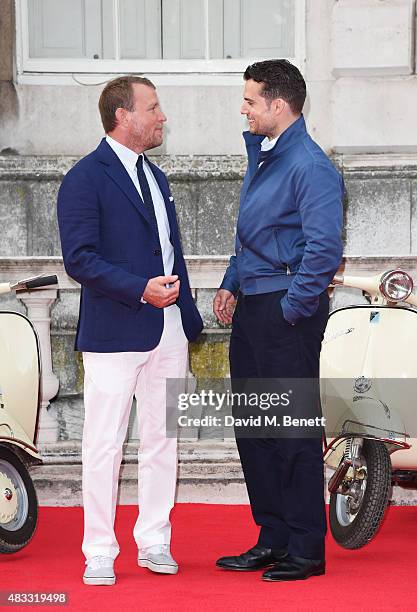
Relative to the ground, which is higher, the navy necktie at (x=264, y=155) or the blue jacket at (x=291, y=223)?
the navy necktie at (x=264, y=155)

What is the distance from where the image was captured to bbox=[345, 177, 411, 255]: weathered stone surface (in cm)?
734

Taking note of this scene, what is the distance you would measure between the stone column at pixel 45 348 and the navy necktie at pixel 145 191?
5.13 feet

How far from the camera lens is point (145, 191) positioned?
4.45 metres

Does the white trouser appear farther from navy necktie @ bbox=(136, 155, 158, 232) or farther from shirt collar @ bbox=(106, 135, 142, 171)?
shirt collar @ bbox=(106, 135, 142, 171)

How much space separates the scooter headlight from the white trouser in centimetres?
78

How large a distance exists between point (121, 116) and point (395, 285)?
1177 millimetres

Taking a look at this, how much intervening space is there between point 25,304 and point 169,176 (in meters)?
1.71

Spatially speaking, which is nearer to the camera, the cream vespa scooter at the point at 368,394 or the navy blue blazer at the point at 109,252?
the navy blue blazer at the point at 109,252

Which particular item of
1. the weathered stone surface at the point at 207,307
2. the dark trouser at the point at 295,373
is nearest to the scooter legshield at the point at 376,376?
the dark trouser at the point at 295,373

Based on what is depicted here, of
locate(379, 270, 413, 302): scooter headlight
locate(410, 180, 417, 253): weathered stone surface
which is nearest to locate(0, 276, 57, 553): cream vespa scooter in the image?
locate(379, 270, 413, 302): scooter headlight

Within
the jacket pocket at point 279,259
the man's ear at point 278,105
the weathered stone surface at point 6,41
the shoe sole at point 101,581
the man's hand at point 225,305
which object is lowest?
the shoe sole at point 101,581

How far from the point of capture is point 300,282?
4109 mm

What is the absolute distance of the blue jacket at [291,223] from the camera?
13.5ft

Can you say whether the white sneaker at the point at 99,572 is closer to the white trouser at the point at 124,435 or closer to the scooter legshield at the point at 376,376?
the white trouser at the point at 124,435
